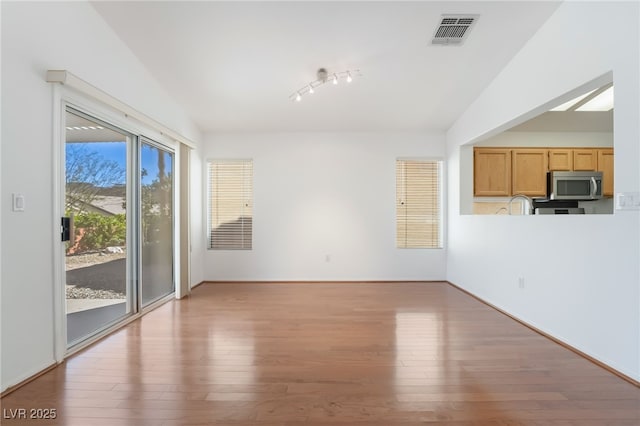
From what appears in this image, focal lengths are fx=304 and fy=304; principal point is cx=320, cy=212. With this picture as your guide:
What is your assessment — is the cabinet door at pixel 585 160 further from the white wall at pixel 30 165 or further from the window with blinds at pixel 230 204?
the white wall at pixel 30 165

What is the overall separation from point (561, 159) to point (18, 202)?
259 inches

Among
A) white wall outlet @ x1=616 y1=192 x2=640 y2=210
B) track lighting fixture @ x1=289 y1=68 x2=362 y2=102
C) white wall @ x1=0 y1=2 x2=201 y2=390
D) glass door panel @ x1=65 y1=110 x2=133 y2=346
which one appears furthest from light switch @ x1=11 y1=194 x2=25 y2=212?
white wall outlet @ x1=616 y1=192 x2=640 y2=210

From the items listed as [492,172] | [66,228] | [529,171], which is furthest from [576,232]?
[66,228]

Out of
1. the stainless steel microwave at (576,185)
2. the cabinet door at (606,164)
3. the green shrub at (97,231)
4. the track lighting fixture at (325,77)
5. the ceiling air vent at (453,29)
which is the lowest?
the green shrub at (97,231)

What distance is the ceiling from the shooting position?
2.77m

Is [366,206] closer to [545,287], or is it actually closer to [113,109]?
[545,287]

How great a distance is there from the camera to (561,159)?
15.9 ft

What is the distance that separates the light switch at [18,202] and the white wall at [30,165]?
3 centimetres

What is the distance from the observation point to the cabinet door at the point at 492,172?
489 centimetres

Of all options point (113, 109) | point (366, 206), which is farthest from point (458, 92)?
point (113, 109)

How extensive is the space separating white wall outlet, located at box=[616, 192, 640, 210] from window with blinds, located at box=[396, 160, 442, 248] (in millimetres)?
3189

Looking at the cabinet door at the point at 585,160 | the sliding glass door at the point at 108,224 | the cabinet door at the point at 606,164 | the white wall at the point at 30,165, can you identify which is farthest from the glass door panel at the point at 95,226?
the cabinet door at the point at 606,164

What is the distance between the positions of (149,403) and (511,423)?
2140 mm

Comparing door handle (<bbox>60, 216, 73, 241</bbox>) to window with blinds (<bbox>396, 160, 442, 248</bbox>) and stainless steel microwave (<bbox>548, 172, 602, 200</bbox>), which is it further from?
stainless steel microwave (<bbox>548, 172, 602, 200</bbox>)
